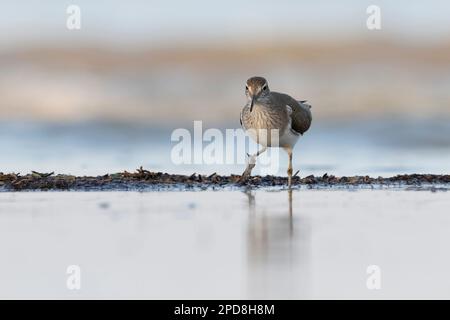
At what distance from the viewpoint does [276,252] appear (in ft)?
29.7

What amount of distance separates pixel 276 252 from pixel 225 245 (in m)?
0.54

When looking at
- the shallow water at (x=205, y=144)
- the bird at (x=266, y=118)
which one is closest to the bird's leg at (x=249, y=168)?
the bird at (x=266, y=118)

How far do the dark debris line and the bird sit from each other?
380mm

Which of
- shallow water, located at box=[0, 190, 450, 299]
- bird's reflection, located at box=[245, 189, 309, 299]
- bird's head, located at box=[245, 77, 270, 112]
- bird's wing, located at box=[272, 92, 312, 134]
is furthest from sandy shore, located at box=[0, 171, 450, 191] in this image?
bird's reflection, located at box=[245, 189, 309, 299]

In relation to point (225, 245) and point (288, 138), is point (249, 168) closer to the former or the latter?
point (288, 138)

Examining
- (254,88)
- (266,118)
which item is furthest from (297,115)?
(254,88)

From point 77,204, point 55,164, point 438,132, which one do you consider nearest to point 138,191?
point 77,204

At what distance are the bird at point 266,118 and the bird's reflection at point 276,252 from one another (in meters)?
2.95

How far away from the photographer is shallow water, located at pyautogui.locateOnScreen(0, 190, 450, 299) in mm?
7820

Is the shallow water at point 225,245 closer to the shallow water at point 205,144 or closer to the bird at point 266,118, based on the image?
the bird at point 266,118

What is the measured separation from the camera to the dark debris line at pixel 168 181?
13.6m

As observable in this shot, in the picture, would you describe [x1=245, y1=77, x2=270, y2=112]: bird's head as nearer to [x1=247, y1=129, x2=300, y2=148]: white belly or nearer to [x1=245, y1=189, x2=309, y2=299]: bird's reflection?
[x1=247, y1=129, x2=300, y2=148]: white belly
